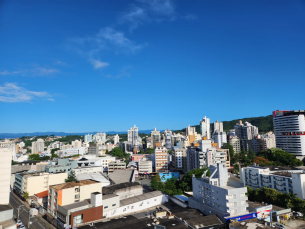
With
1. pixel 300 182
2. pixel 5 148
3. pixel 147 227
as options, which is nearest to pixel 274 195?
pixel 300 182

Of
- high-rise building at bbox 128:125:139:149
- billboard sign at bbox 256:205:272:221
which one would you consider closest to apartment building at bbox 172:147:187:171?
billboard sign at bbox 256:205:272:221

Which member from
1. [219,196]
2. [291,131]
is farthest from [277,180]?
[291,131]

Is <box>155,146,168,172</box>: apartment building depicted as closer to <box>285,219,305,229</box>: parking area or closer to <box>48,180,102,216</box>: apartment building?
<box>48,180,102,216</box>: apartment building

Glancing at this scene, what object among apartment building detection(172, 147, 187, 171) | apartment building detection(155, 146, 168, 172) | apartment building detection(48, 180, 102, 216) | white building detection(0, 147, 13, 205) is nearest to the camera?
white building detection(0, 147, 13, 205)

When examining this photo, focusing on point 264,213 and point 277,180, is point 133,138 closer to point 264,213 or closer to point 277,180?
point 277,180

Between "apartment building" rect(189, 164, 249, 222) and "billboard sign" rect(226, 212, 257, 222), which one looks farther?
"apartment building" rect(189, 164, 249, 222)

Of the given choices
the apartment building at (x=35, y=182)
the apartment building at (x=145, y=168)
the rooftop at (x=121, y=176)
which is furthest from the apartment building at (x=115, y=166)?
the apartment building at (x=35, y=182)
